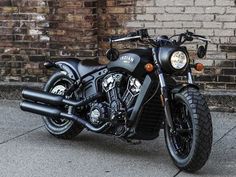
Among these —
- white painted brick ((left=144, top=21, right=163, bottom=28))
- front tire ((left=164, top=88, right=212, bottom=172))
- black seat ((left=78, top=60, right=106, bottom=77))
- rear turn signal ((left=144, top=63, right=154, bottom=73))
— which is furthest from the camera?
white painted brick ((left=144, top=21, right=163, bottom=28))

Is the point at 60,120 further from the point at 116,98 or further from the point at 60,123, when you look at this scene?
the point at 116,98

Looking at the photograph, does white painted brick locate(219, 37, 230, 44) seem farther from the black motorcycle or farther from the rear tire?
the rear tire

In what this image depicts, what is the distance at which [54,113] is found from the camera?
19.7 ft

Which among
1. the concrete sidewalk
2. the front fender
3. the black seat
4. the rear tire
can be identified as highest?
the black seat

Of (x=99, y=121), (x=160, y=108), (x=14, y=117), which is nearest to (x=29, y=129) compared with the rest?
(x=14, y=117)

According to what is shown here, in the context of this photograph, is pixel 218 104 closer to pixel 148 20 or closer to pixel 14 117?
pixel 148 20

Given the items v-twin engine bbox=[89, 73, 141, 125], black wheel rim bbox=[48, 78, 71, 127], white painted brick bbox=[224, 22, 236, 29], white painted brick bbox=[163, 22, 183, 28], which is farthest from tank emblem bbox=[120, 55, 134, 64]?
white painted brick bbox=[224, 22, 236, 29]

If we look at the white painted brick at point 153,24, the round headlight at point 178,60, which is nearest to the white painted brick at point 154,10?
the white painted brick at point 153,24

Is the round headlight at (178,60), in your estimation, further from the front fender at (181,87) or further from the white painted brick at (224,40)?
the white painted brick at (224,40)

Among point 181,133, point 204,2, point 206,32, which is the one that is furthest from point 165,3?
point 181,133

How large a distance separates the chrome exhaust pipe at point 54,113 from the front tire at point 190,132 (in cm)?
69

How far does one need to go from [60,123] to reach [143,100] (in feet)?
4.31

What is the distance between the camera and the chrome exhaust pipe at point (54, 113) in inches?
221

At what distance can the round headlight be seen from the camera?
5102 mm
